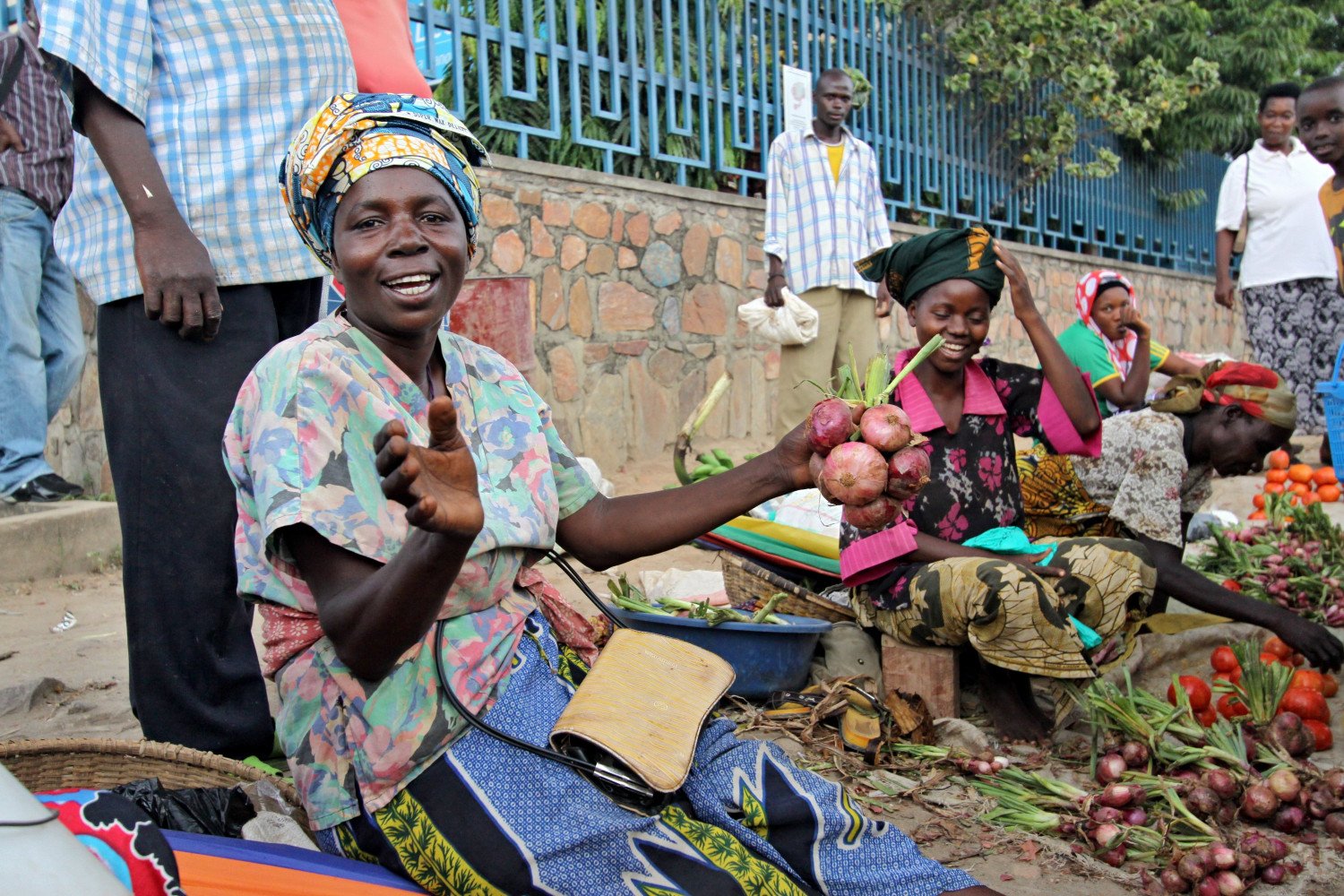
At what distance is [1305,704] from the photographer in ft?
9.66

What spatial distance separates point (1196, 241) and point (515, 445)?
14.9 metres

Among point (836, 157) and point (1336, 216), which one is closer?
point (1336, 216)

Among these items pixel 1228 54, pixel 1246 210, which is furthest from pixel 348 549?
pixel 1228 54

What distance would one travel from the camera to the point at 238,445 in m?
1.72

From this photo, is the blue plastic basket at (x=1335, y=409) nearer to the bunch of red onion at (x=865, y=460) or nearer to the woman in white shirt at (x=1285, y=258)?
the bunch of red onion at (x=865, y=460)

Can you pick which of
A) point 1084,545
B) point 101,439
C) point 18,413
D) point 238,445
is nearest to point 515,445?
point 238,445

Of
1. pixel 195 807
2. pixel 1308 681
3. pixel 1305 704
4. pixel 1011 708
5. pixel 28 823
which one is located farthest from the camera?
pixel 1011 708

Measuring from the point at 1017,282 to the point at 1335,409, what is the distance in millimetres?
1180

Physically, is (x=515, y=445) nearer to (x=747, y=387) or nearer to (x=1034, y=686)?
(x=1034, y=686)

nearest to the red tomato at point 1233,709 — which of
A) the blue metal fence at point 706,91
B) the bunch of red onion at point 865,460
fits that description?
the bunch of red onion at point 865,460

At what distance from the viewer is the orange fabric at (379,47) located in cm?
277

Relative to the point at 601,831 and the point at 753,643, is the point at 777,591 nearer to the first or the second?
the point at 753,643

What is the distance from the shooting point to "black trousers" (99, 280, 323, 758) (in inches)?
90.3

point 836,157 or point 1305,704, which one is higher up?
point 836,157
